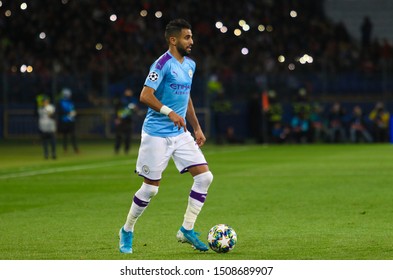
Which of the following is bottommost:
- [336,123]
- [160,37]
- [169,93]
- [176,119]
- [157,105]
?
[336,123]

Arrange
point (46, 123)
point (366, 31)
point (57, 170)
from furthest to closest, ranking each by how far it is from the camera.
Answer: point (366, 31), point (46, 123), point (57, 170)

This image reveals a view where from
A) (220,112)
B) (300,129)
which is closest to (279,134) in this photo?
(300,129)

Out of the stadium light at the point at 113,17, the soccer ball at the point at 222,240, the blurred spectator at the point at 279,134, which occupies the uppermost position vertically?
the stadium light at the point at 113,17

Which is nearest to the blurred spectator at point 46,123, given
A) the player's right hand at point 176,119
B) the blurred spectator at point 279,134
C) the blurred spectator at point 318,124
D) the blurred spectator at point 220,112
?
the blurred spectator at point 220,112

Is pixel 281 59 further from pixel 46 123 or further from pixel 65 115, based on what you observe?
pixel 46 123

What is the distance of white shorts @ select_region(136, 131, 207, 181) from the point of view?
34.7 ft

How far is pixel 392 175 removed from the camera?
70.6ft

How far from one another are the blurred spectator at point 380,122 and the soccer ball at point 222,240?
2902 cm

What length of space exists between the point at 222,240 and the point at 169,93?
158cm

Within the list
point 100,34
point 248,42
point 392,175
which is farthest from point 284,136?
point 392,175

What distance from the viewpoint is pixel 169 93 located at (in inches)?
418

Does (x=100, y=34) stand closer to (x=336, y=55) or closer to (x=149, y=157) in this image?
(x=336, y=55)

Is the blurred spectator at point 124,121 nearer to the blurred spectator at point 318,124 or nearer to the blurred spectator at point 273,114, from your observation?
Result: the blurred spectator at point 273,114

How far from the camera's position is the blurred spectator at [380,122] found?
38.8 m
